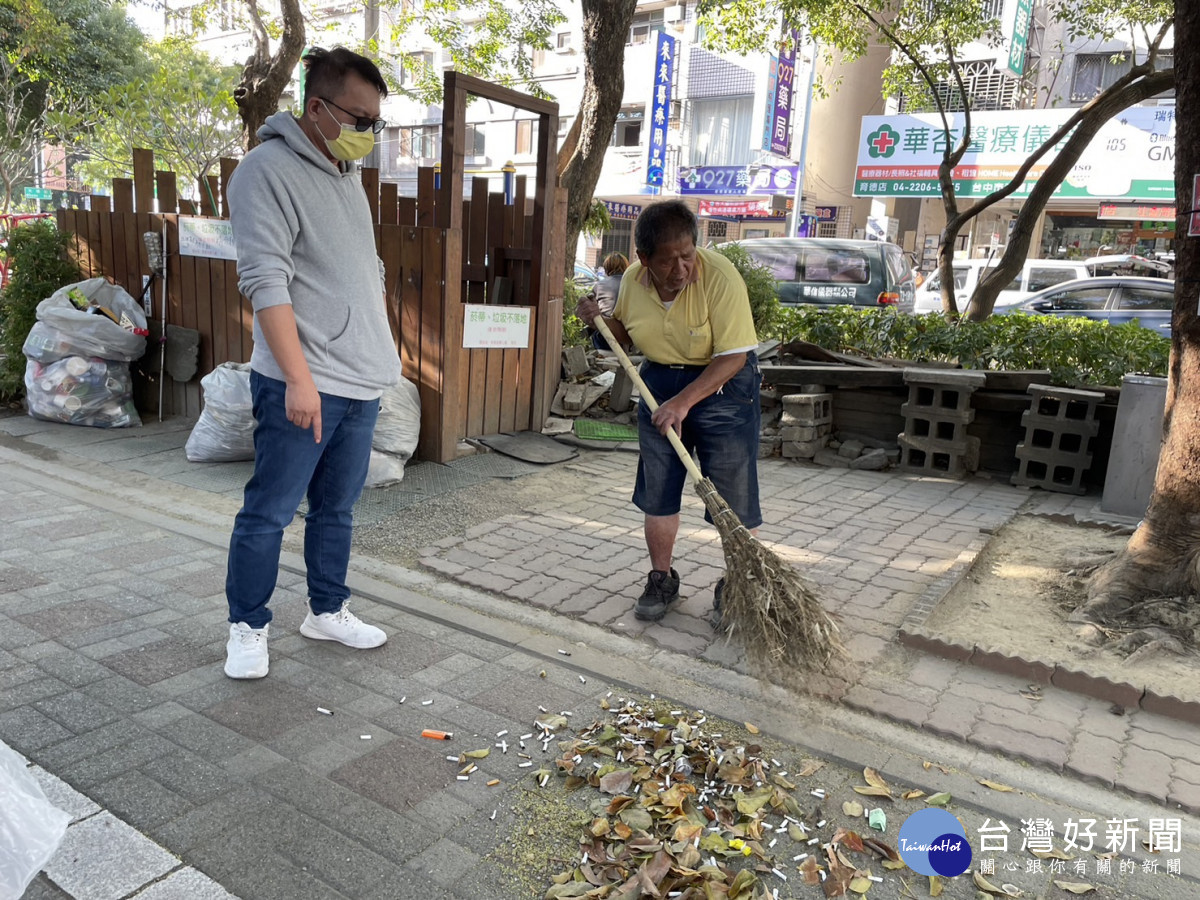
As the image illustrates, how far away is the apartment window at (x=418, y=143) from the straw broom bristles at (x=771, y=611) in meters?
30.9

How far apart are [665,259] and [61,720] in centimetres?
259

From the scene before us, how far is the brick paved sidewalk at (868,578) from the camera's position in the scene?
2895mm

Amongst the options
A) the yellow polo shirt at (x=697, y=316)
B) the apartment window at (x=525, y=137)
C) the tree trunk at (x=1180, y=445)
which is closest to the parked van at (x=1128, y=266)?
the tree trunk at (x=1180, y=445)

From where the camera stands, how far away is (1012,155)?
60.4ft

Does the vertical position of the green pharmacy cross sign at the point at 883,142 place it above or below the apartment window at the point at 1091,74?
below

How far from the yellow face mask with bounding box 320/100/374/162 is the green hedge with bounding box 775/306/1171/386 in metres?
5.41

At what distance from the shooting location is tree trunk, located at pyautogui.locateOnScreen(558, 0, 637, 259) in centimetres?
841

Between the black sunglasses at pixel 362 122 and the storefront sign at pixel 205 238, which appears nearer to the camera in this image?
the black sunglasses at pixel 362 122

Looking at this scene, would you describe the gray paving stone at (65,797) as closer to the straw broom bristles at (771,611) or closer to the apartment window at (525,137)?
the straw broom bristles at (771,611)

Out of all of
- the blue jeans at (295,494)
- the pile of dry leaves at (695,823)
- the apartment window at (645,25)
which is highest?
the apartment window at (645,25)

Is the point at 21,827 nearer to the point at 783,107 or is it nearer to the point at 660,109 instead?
the point at 783,107

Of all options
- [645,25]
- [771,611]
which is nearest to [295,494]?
[771,611]

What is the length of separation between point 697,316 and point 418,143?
32.2m

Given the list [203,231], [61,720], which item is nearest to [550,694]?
[61,720]
